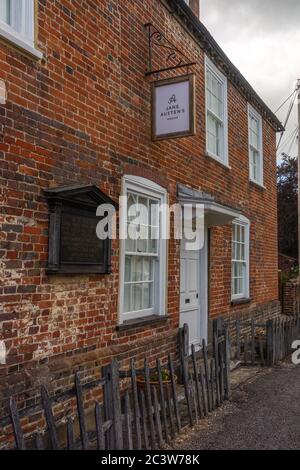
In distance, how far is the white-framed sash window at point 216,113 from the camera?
31.4 feet

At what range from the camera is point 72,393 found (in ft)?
12.6

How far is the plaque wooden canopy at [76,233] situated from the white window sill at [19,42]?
1364 mm

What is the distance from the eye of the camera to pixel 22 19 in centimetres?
480

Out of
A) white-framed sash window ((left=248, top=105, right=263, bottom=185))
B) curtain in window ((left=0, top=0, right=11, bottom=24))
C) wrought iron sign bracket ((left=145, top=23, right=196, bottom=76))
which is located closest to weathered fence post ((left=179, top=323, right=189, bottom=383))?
wrought iron sign bracket ((left=145, top=23, right=196, bottom=76))

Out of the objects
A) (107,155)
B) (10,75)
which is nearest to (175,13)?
(107,155)

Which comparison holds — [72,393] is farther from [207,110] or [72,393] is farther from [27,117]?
[207,110]

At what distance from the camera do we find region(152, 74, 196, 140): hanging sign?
20.9 ft

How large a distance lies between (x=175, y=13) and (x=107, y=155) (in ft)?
12.1

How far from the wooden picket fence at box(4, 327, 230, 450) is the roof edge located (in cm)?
559

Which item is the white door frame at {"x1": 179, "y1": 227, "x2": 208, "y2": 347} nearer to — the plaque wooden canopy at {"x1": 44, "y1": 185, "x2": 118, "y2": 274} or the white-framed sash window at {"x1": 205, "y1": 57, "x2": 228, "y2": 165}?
the white-framed sash window at {"x1": 205, "y1": 57, "x2": 228, "y2": 165}

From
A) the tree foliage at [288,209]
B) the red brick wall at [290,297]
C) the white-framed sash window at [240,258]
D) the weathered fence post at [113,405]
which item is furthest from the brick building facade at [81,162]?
the tree foliage at [288,209]

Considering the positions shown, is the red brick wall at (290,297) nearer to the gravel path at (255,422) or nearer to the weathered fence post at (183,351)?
the gravel path at (255,422)

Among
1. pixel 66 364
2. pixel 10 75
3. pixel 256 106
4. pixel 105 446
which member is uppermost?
pixel 256 106

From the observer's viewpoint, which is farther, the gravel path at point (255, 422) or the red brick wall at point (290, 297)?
the red brick wall at point (290, 297)
